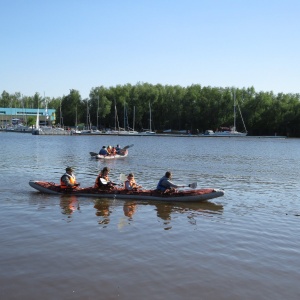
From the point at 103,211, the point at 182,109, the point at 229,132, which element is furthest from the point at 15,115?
the point at 103,211

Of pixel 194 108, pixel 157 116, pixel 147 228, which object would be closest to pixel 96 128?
pixel 157 116

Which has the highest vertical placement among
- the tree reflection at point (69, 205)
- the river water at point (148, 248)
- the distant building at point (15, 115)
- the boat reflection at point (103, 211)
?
the distant building at point (15, 115)

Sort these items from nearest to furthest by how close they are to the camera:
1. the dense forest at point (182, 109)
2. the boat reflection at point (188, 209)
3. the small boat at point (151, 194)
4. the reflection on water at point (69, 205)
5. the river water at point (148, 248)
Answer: the river water at point (148, 248)
the boat reflection at point (188, 209)
the reflection on water at point (69, 205)
the small boat at point (151, 194)
the dense forest at point (182, 109)

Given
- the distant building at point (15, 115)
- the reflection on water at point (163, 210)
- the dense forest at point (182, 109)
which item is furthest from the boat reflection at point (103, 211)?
the distant building at point (15, 115)

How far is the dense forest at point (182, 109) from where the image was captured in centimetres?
12131

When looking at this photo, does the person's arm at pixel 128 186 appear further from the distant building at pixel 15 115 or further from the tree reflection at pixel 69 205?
the distant building at pixel 15 115

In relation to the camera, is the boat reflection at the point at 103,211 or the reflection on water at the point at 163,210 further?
the reflection on water at the point at 163,210

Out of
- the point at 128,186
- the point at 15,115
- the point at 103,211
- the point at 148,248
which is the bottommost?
the point at 148,248

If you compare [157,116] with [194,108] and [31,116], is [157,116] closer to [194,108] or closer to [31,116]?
[194,108]

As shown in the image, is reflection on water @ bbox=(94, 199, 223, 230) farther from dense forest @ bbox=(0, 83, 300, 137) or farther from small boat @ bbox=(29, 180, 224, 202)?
dense forest @ bbox=(0, 83, 300, 137)

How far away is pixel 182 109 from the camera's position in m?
129

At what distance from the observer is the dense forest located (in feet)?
398

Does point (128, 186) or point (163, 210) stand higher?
point (128, 186)

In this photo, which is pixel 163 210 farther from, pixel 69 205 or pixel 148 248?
pixel 148 248
